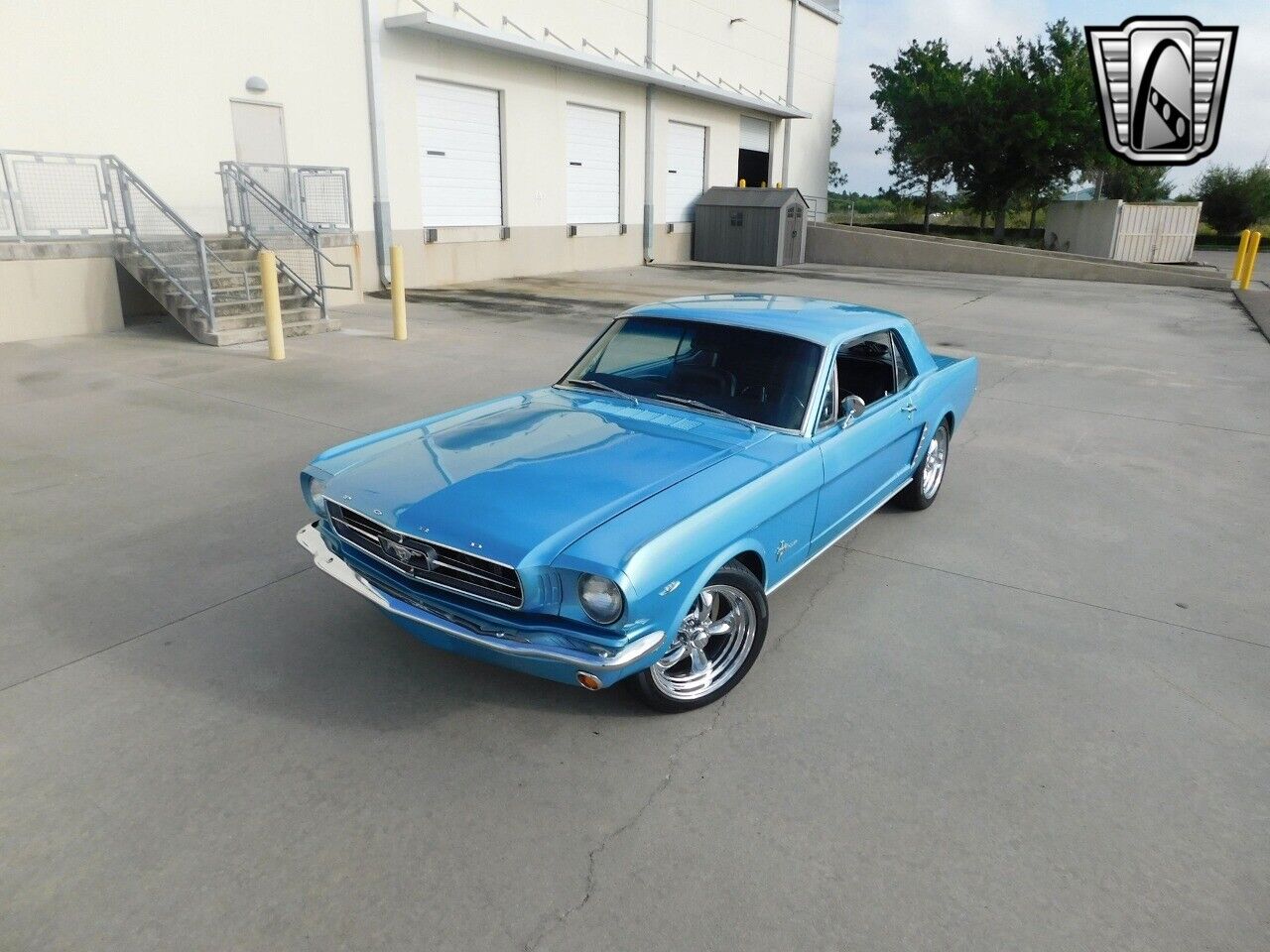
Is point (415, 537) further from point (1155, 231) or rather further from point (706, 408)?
point (1155, 231)

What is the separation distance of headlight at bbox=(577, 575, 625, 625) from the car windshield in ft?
4.78

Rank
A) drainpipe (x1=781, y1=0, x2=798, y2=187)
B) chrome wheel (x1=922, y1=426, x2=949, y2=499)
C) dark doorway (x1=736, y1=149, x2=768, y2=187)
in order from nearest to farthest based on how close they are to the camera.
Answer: chrome wheel (x1=922, y1=426, x2=949, y2=499) → dark doorway (x1=736, y1=149, x2=768, y2=187) → drainpipe (x1=781, y1=0, x2=798, y2=187)

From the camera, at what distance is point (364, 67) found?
15703mm

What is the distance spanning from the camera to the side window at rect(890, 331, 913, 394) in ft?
16.2

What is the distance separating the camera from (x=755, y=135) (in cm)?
2998

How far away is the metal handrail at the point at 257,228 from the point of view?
12242mm

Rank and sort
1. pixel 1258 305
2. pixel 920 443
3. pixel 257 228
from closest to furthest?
1. pixel 920 443
2. pixel 257 228
3. pixel 1258 305

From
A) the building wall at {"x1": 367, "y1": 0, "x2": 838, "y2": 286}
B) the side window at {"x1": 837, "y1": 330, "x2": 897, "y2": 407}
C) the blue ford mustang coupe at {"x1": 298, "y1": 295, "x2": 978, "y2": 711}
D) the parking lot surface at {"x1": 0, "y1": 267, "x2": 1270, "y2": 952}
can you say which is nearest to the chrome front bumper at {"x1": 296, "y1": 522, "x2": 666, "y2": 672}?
the blue ford mustang coupe at {"x1": 298, "y1": 295, "x2": 978, "y2": 711}

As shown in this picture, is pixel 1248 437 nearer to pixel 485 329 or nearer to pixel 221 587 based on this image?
pixel 221 587

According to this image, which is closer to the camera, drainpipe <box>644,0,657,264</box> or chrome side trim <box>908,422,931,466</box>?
chrome side trim <box>908,422,931,466</box>

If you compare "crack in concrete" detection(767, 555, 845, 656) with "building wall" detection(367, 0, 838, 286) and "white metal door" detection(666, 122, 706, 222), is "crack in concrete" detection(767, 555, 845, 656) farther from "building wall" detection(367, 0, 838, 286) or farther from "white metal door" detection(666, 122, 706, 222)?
"white metal door" detection(666, 122, 706, 222)

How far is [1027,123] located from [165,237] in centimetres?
3311

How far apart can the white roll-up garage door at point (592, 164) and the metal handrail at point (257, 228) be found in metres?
10.0

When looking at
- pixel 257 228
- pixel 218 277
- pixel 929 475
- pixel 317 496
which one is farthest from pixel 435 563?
pixel 257 228
